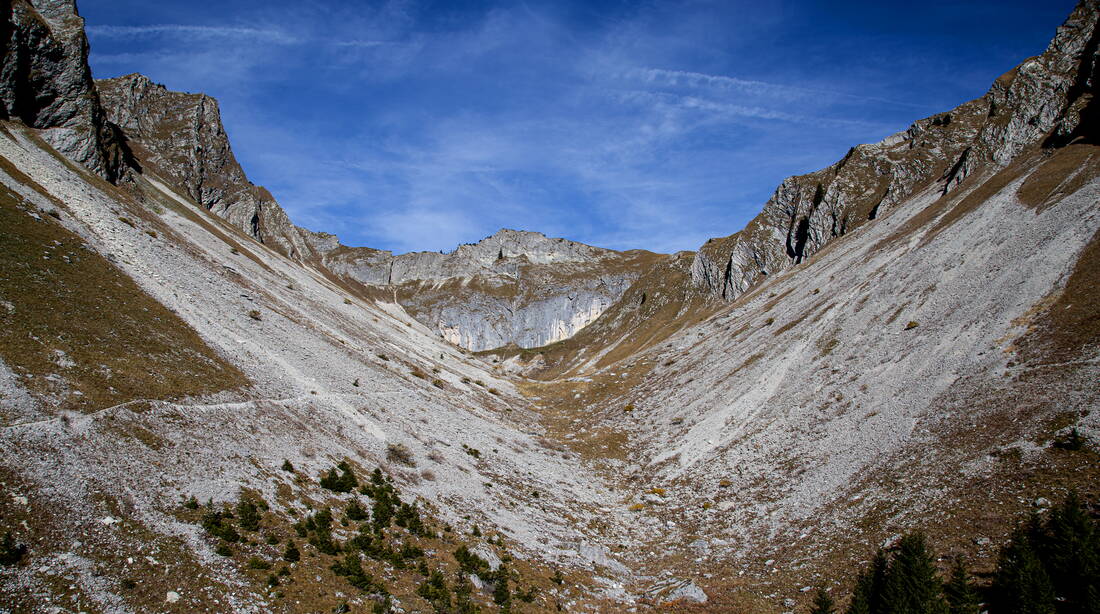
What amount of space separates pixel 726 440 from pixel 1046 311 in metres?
19.9

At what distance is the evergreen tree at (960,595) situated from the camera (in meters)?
13.8

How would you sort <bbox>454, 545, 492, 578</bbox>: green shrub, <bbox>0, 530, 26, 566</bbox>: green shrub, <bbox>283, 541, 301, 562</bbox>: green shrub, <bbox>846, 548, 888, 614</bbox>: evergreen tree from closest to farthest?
1. <bbox>0, 530, 26, 566</bbox>: green shrub
2. <bbox>846, 548, 888, 614</bbox>: evergreen tree
3. <bbox>283, 541, 301, 562</bbox>: green shrub
4. <bbox>454, 545, 492, 578</bbox>: green shrub

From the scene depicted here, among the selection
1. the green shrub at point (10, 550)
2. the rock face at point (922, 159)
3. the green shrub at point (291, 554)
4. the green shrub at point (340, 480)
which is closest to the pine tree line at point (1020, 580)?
the green shrub at point (291, 554)

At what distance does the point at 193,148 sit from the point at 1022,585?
450 ft

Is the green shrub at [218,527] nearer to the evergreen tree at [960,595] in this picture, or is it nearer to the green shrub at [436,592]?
the green shrub at [436,592]

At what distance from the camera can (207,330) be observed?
107 ft

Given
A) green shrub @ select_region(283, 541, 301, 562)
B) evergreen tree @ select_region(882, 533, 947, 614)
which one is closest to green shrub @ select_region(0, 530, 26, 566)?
green shrub @ select_region(283, 541, 301, 562)

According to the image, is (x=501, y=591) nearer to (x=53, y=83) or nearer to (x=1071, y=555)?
(x=1071, y=555)

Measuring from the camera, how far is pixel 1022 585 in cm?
1314

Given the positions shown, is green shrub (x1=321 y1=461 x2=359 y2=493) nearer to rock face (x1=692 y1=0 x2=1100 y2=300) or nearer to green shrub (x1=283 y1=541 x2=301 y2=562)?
green shrub (x1=283 y1=541 x2=301 y2=562)

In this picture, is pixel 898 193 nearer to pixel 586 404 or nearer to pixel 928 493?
pixel 586 404

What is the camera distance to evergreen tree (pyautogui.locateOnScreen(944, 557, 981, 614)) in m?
13.8

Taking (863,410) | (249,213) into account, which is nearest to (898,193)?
(863,410)

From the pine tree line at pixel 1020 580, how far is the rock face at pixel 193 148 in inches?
4569
